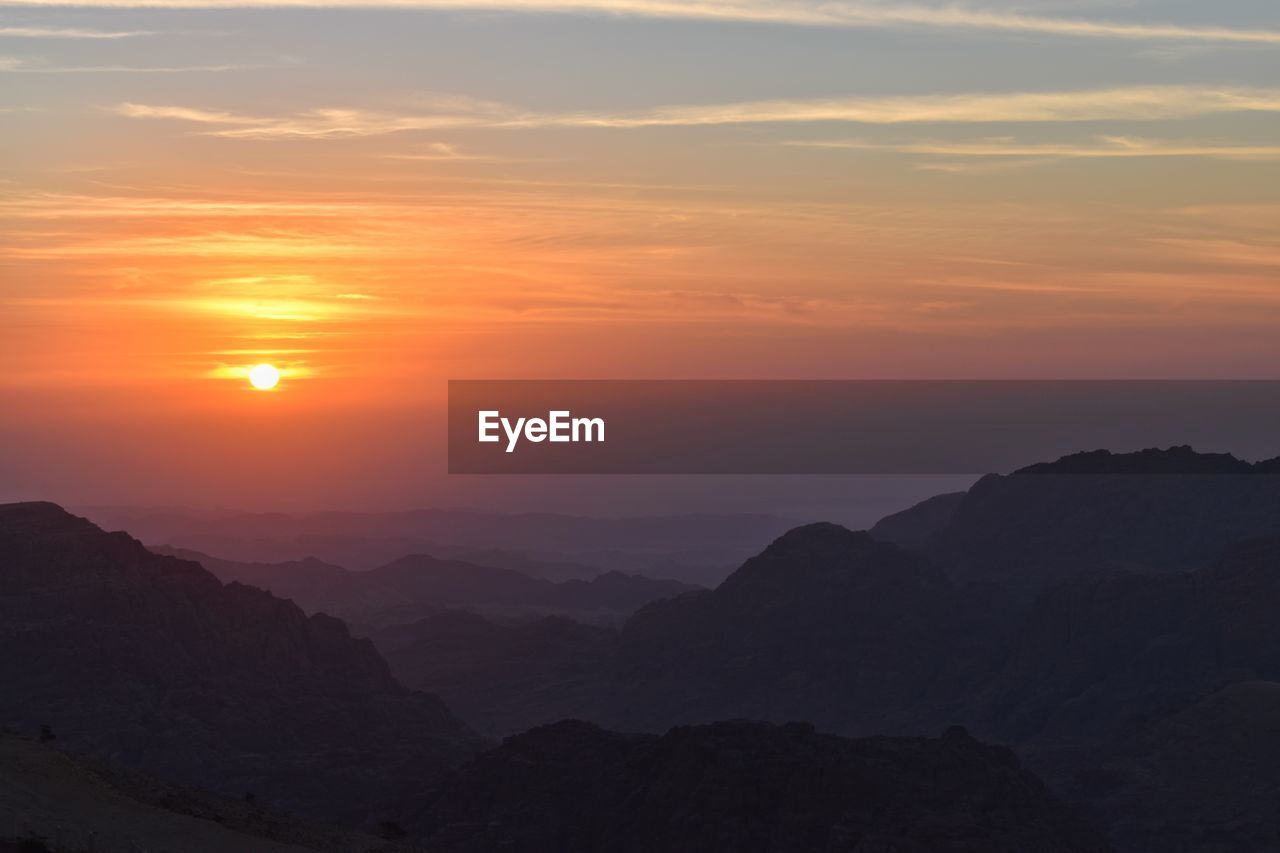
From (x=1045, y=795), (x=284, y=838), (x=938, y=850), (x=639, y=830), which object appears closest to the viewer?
(x=284, y=838)

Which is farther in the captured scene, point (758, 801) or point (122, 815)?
point (758, 801)

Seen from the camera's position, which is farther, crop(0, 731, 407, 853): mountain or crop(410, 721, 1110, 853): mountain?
crop(410, 721, 1110, 853): mountain

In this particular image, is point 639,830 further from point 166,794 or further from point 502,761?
point 166,794

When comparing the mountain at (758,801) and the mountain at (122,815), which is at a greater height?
the mountain at (122,815)

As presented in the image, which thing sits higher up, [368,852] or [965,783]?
[368,852]

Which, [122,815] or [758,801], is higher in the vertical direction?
[122,815]

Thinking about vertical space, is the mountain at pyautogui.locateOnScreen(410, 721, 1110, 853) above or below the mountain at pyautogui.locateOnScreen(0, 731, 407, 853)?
below

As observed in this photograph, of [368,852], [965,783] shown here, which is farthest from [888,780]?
[368,852]

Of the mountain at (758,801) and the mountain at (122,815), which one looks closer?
the mountain at (122,815)
